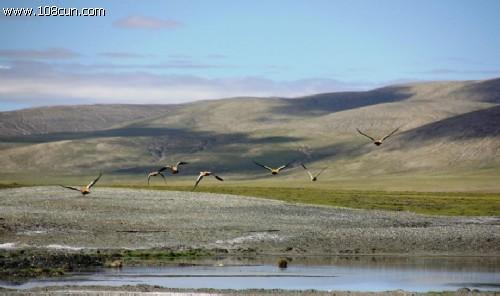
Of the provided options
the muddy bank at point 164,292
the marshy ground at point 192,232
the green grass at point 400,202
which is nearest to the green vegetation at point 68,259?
the marshy ground at point 192,232

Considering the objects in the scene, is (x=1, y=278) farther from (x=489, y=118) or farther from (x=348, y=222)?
(x=489, y=118)

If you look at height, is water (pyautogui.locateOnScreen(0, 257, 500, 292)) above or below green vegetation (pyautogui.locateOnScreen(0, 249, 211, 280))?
below

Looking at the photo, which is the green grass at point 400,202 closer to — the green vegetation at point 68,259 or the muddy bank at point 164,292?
the green vegetation at point 68,259

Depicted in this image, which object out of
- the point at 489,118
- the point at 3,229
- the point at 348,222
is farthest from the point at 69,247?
the point at 489,118

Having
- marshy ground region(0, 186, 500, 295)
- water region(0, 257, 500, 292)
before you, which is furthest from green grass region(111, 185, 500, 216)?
water region(0, 257, 500, 292)

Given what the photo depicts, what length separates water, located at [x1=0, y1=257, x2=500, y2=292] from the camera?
34.8 meters

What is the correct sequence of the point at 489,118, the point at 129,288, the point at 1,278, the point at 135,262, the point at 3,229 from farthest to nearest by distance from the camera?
the point at 489,118
the point at 3,229
the point at 135,262
the point at 1,278
the point at 129,288

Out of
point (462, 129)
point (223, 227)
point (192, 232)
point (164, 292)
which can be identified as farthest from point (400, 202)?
point (462, 129)

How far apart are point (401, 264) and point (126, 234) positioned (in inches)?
509

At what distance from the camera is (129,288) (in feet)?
107

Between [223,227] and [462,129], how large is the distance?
4986 inches

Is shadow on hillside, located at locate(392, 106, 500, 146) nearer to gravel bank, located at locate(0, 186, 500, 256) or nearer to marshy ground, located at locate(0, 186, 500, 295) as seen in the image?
marshy ground, located at locate(0, 186, 500, 295)

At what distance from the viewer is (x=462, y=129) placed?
173125 mm

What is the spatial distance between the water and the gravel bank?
4.49m
